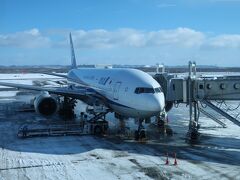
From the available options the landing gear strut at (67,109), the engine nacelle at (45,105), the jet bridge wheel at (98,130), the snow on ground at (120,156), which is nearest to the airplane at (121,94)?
the engine nacelle at (45,105)

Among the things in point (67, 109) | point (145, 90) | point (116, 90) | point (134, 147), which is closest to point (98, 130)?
point (116, 90)

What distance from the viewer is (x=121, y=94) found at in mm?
19859

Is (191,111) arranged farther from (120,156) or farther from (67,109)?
(67,109)

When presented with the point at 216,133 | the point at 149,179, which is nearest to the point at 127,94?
the point at 216,133

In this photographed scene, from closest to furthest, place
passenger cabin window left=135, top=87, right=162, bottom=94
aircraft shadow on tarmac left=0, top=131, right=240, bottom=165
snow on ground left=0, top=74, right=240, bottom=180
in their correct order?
snow on ground left=0, top=74, right=240, bottom=180, aircraft shadow on tarmac left=0, top=131, right=240, bottom=165, passenger cabin window left=135, top=87, right=162, bottom=94

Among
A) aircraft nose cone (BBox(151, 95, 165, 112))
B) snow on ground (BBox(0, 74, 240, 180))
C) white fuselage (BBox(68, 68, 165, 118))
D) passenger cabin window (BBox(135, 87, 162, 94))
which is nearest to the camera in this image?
snow on ground (BBox(0, 74, 240, 180))

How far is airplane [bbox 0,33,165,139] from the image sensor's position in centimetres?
1820

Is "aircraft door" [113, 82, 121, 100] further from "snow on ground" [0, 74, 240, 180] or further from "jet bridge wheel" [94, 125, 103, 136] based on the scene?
"snow on ground" [0, 74, 240, 180]

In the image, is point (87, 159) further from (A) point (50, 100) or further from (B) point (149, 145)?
(A) point (50, 100)

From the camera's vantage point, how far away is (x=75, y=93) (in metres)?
24.9

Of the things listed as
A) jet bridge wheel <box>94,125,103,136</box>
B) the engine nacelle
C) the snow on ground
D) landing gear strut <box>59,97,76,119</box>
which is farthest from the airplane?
landing gear strut <box>59,97,76,119</box>

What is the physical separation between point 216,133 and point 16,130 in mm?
11947

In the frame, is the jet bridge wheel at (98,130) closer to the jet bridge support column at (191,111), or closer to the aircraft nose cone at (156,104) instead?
the aircraft nose cone at (156,104)

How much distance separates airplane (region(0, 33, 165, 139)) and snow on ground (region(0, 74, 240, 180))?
69.7 inches
